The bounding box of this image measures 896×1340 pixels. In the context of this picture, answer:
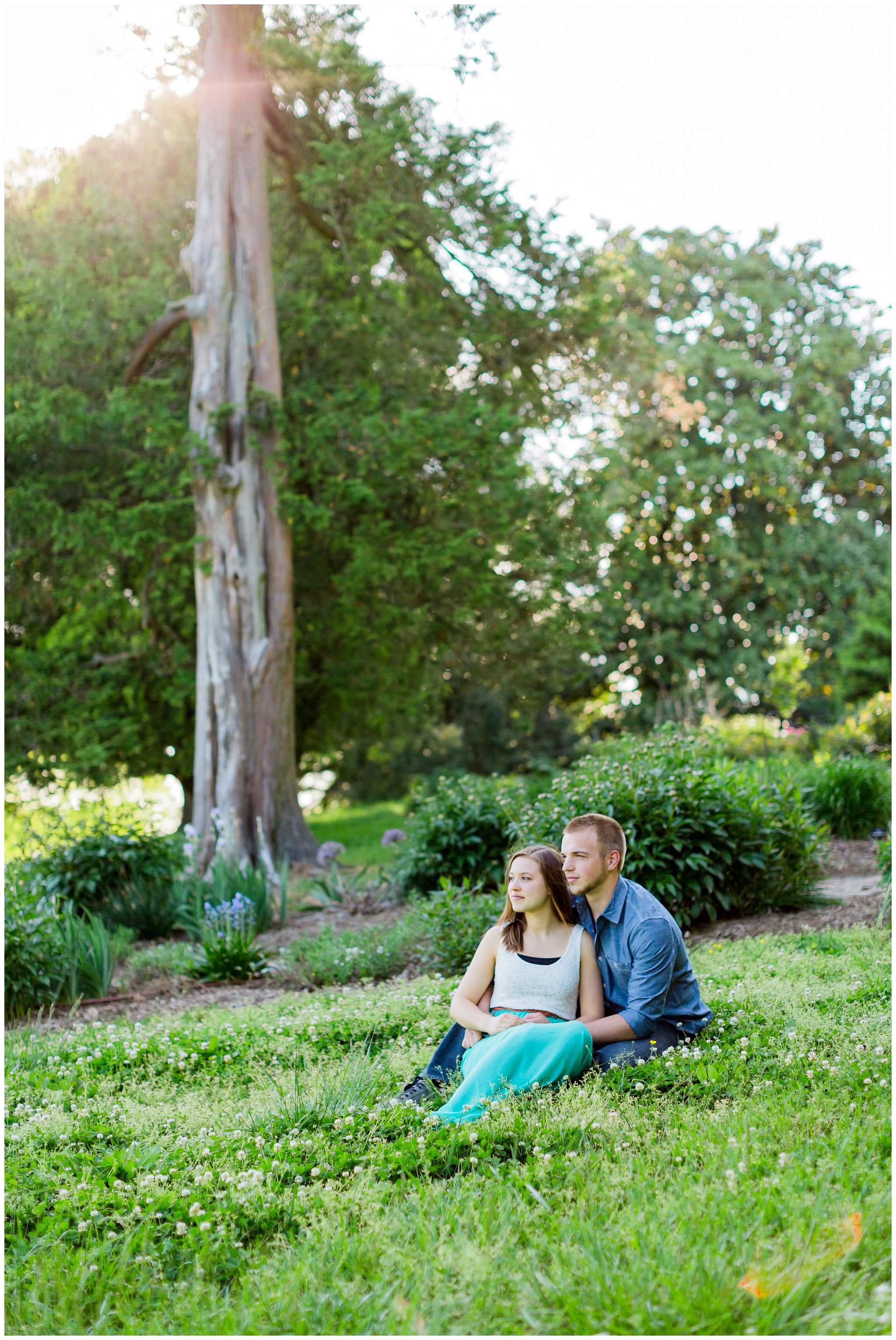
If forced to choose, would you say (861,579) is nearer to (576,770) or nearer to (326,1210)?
(576,770)

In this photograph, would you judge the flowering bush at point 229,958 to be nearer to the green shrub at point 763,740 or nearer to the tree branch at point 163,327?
the tree branch at point 163,327

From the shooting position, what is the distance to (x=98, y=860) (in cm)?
848

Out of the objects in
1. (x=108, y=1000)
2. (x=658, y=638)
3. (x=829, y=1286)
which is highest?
(x=658, y=638)

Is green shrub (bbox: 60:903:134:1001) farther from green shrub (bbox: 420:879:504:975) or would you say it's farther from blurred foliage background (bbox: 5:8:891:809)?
blurred foliage background (bbox: 5:8:891:809)

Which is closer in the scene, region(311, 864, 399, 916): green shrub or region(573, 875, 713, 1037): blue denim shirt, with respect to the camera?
region(573, 875, 713, 1037): blue denim shirt

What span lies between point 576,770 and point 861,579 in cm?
1527

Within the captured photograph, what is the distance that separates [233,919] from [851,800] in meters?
5.91

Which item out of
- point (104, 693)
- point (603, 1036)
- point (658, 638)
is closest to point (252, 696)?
point (104, 693)

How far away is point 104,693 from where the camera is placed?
1282 cm

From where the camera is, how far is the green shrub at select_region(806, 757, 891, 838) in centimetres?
996

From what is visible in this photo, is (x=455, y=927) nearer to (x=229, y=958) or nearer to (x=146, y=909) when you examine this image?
(x=229, y=958)

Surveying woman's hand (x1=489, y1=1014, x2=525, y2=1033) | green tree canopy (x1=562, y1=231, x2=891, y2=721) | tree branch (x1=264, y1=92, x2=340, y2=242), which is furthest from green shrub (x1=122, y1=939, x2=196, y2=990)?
green tree canopy (x1=562, y1=231, x2=891, y2=721)

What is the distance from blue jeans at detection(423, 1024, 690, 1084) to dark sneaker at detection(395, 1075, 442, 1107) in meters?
0.03

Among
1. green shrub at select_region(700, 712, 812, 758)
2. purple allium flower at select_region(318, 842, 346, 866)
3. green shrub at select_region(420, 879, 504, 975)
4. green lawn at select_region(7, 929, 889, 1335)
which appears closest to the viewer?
green lawn at select_region(7, 929, 889, 1335)
